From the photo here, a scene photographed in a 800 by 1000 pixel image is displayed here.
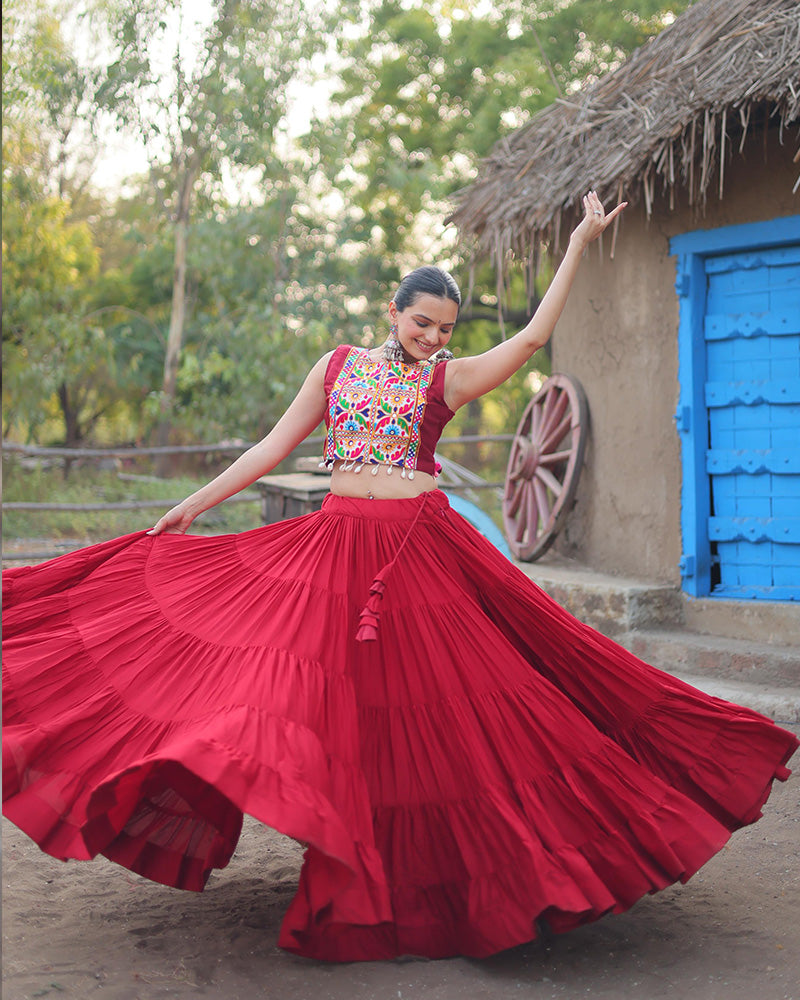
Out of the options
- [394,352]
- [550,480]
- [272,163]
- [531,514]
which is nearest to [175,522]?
[394,352]

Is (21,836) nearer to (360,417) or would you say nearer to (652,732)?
(360,417)

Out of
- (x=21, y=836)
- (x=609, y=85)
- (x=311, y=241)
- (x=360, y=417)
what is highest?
(x=311, y=241)

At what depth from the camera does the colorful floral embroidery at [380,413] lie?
2.83 metres

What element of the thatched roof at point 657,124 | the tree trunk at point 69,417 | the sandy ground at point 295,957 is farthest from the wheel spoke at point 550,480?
the tree trunk at point 69,417

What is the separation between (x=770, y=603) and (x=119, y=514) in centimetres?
1040

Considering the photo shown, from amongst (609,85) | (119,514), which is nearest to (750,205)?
(609,85)

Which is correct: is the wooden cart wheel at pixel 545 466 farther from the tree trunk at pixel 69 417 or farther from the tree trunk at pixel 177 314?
the tree trunk at pixel 69 417

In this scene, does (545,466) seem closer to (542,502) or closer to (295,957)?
(542,502)

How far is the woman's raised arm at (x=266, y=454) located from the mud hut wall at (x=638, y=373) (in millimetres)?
3231

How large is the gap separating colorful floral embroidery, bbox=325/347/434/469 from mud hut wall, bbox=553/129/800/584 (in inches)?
126

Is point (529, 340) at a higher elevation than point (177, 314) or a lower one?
lower

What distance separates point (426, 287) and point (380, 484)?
55 centimetres

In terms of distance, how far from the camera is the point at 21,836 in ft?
11.5

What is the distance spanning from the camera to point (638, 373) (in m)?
5.91
